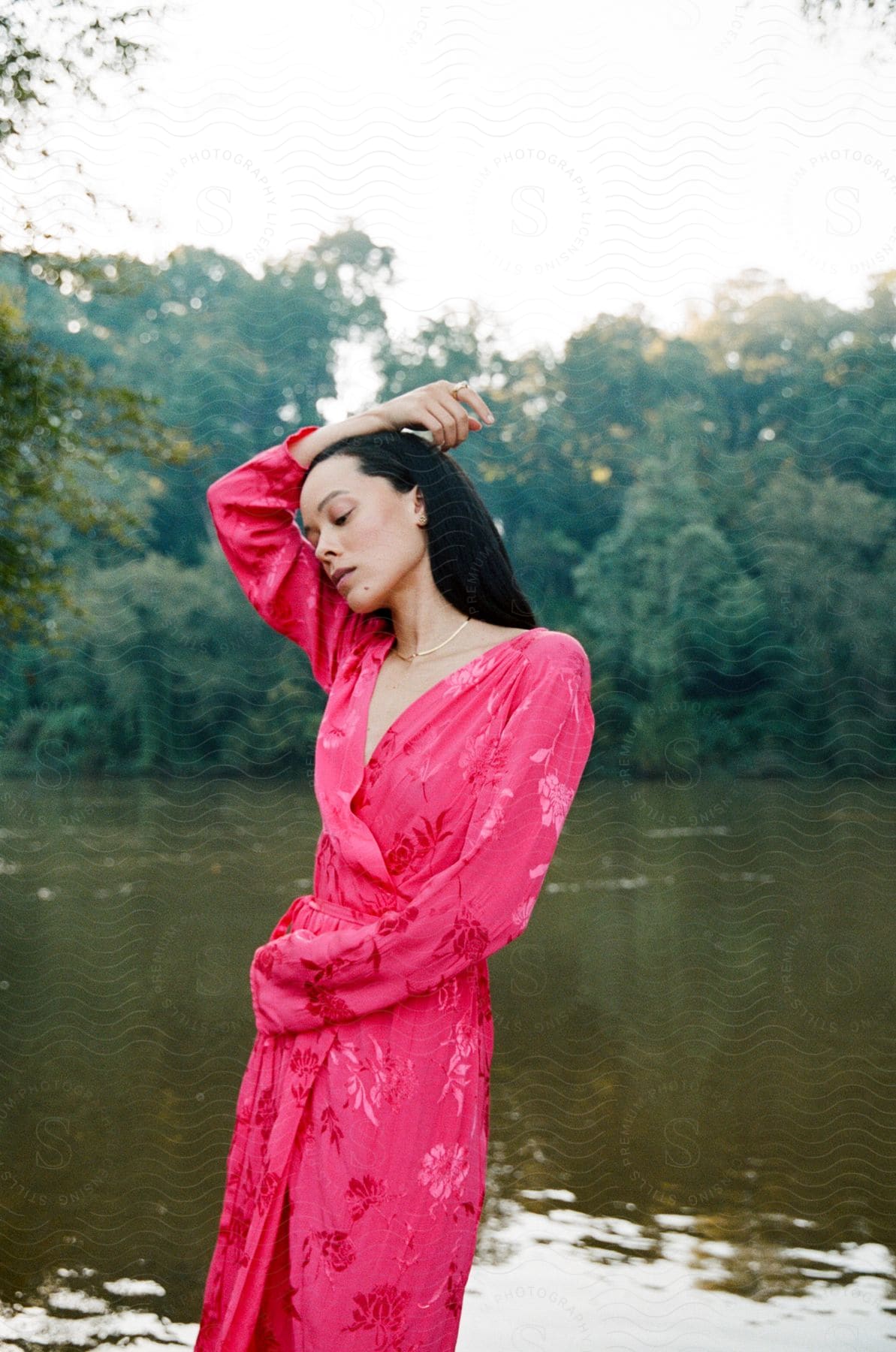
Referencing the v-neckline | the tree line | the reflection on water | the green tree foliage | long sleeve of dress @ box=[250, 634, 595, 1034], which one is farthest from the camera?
the tree line

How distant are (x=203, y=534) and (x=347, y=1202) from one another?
13.0m

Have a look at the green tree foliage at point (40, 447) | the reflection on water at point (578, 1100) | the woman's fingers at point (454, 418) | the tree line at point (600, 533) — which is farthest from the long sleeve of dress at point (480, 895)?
the tree line at point (600, 533)

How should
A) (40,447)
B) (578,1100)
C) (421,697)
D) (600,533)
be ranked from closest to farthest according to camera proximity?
(421,697) < (578,1100) < (40,447) < (600,533)

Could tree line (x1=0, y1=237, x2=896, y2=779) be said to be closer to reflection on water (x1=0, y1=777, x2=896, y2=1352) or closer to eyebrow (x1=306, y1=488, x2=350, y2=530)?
reflection on water (x1=0, y1=777, x2=896, y2=1352)

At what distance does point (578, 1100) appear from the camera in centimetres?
375

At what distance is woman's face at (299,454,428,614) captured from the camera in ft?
4.73

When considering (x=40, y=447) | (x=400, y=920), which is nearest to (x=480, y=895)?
(x=400, y=920)

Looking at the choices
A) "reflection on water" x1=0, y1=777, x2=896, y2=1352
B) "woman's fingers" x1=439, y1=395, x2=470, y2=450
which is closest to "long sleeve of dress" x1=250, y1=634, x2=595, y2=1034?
"woman's fingers" x1=439, y1=395, x2=470, y2=450

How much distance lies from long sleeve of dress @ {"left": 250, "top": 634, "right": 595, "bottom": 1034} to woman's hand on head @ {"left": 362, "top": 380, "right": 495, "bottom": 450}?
261 millimetres

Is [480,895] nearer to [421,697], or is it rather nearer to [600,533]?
[421,697]

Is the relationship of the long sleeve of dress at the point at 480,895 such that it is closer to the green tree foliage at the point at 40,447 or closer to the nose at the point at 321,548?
the nose at the point at 321,548

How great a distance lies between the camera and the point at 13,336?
5.68m

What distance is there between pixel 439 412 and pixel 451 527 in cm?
12

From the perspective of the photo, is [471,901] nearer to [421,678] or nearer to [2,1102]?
[421,678]
